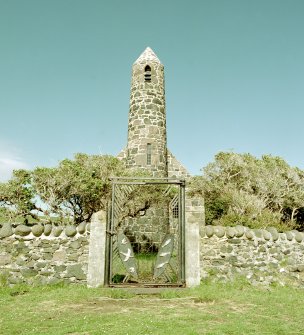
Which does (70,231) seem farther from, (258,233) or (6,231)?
(258,233)

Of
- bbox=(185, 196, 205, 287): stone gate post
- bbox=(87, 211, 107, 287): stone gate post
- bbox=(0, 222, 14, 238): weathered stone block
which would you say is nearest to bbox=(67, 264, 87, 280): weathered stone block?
bbox=(87, 211, 107, 287): stone gate post

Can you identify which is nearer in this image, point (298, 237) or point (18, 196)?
point (298, 237)

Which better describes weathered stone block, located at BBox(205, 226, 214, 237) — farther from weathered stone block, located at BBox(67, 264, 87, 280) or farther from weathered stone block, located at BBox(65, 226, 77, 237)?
weathered stone block, located at BBox(65, 226, 77, 237)

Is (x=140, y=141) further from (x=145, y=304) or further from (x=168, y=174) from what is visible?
(x=145, y=304)

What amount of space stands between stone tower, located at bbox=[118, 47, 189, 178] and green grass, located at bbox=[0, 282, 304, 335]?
39.1 feet

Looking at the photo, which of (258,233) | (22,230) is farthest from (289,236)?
(22,230)

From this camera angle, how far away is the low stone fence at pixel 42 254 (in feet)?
30.3

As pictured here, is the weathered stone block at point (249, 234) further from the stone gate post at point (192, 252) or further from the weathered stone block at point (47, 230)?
the weathered stone block at point (47, 230)

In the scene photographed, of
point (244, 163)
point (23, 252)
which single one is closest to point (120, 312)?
point (23, 252)

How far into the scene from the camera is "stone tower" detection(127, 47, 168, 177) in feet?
68.0

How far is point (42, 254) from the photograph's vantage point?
941 centimetres

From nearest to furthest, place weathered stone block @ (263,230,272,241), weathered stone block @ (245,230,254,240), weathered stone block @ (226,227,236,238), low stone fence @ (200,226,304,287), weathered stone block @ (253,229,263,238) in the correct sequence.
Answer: low stone fence @ (200,226,304,287)
weathered stone block @ (226,227,236,238)
weathered stone block @ (245,230,254,240)
weathered stone block @ (253,229,263,238)
weathered stone block @ (263,230,272,241)

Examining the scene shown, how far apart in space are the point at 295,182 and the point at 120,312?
23.7 m

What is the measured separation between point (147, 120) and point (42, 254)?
13060 millimetres
